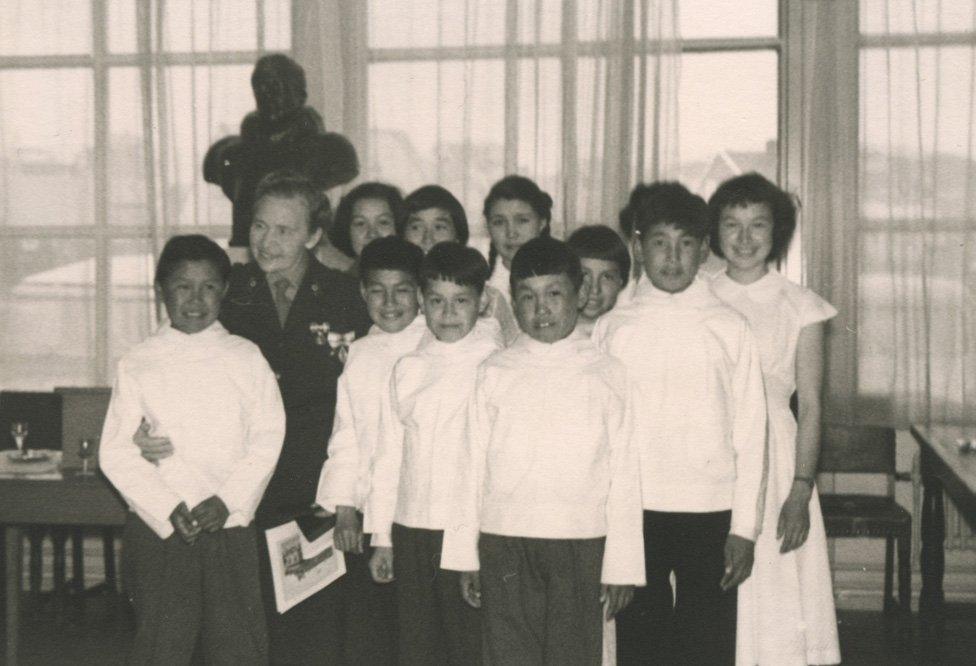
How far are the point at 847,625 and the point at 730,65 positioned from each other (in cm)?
228

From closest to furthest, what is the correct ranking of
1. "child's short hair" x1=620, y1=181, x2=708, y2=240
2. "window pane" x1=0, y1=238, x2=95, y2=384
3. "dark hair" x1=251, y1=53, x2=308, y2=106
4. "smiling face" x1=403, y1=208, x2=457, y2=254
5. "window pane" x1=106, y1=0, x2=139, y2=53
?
"child's short hair" x1=620, y1=181, x2=708, y2=240
"smiling face" x1=403, y1=208, x2=457, y2=254
"dark hair" x1=251, y1=53, x2=308, y2=106
"window pane" x1=106, y1=0, x2=139, y2=53
"window pane" x1=0, y1=238, x2=95, y2=384

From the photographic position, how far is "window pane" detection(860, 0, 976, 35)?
14.5 feet

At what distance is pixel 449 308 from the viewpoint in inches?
102

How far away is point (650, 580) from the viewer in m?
2.42

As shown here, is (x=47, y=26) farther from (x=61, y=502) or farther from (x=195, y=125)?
(x=61, y=502)

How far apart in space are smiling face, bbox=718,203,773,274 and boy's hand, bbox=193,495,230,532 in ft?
4.30

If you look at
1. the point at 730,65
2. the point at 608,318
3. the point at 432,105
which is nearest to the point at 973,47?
the point at 730,65

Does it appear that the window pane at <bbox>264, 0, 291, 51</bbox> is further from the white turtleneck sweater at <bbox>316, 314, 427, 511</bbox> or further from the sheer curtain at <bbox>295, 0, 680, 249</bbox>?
the white turtleneck sweater at <bbox>316, 314, 427, 511</bbox>

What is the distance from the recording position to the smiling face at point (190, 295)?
2729 mm

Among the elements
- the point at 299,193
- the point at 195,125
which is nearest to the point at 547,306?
the point at 299,193

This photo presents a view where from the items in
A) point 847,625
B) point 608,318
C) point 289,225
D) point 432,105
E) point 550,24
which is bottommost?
point 847,625

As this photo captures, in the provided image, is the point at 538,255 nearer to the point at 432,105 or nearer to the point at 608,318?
the point at 608,318

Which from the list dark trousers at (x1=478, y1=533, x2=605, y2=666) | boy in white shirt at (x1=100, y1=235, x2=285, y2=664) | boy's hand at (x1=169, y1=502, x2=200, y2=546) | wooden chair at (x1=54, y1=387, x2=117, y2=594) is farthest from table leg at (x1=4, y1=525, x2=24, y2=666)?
dark trousers at (x1=478, y1=533, x2=605, y2=666)

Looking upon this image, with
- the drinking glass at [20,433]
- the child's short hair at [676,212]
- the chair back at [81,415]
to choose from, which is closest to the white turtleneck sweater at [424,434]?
the child's short hair at [676,212]
